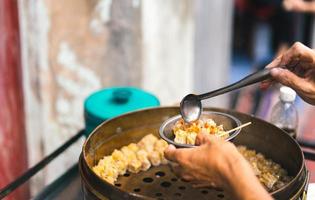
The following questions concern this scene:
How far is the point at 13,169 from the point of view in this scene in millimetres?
2707

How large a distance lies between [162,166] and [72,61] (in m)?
1.19

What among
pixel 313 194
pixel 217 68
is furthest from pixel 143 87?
pixel 313 194

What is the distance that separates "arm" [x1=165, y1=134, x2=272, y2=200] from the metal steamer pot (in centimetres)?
25

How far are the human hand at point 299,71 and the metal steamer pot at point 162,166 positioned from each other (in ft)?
0.53

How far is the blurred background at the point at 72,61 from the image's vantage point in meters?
2.63

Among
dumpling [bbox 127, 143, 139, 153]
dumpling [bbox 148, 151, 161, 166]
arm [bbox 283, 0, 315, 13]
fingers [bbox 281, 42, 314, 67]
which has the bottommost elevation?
dumpling [bbox 148, 151, 161, 166]

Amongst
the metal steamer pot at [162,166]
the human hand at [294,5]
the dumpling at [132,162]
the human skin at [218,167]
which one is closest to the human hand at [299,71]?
the metal steamer pot at [162,166]

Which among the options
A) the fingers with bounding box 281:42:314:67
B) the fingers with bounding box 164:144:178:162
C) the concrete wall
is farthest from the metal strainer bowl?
the concrete wall

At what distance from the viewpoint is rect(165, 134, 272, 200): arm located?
3.96 feet

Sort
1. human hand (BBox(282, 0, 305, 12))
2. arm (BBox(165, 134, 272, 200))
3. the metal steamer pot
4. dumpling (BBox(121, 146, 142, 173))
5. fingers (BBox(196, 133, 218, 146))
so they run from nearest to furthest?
arm (BBox(165, 134, 272, 200)) → fingers (BBox(196, 133, 218, 146)) → the metal steamer pot → dumpling (BBox(121, 146, 142, 173)) → human hand (BBox(282, 0, 305, 12))

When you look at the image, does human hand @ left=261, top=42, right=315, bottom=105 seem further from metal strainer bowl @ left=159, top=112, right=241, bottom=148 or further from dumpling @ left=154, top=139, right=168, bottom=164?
dumpling @ left=154, top=139, right=168, bottom=164

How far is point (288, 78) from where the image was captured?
169 centimetres

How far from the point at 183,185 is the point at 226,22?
2.47 m

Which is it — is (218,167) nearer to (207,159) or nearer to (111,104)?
(207,159)
